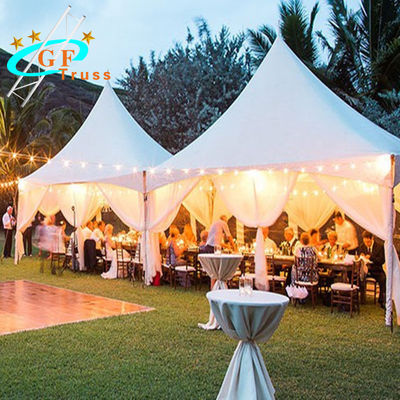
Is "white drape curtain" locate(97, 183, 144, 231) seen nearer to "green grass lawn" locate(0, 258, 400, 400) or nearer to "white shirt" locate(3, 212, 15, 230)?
"green grass lawn" locate(0, 258, 400, 400)

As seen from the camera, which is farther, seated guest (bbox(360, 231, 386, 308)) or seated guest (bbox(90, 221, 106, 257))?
seated guest (bbox(90, 221, 106, 257))

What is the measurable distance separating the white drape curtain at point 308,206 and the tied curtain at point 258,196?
250cm

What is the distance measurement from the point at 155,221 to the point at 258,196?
7.74ft

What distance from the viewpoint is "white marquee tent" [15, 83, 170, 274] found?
11031mm

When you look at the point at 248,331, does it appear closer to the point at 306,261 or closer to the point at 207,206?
the point at 306,261

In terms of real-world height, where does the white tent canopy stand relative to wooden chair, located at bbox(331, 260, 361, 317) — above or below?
above

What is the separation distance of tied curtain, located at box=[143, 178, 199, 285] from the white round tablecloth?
20.7 ft

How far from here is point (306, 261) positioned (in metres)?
8.05

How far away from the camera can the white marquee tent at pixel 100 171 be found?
11.0 metres

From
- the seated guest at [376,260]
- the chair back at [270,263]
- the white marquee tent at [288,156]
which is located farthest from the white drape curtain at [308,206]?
the white marquee tent at [288,156]

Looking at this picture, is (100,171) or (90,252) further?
(90,252)

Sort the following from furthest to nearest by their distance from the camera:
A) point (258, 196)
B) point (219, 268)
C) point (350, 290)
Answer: point (258, 196), point (350, 290), point (219, 268)

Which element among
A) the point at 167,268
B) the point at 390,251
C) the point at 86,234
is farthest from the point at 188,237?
the point at 390,251

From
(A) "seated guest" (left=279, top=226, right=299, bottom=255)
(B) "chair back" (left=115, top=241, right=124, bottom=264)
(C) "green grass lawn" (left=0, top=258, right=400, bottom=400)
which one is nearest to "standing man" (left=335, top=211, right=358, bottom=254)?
(A) "seated guest" (left=279, top=226, right=299, bottom=255)
